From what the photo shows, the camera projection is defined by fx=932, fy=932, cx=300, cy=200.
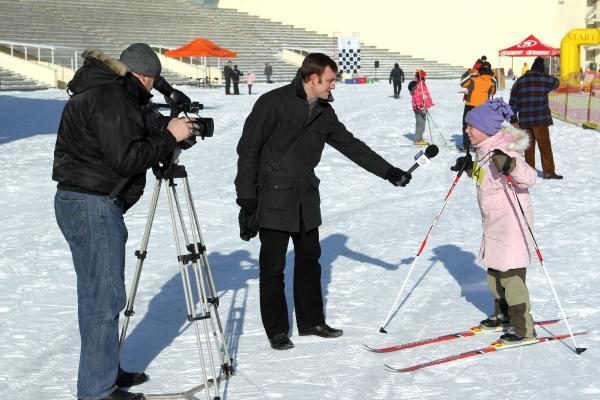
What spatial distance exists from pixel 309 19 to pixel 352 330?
2031 inches

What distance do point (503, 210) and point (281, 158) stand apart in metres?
1.30

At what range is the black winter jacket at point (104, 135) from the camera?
3.88 m

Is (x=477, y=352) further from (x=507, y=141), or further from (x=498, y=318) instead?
(x=507, y=141)

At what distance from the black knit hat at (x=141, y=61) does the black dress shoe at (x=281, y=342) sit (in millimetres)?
1886

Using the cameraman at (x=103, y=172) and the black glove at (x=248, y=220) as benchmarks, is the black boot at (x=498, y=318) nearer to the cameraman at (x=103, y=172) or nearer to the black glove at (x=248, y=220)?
the black glove at (x=248, y=220)

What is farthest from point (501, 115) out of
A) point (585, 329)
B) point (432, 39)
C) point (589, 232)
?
point (432, 39)

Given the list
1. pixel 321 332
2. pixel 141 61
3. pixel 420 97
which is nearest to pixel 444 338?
pixel 321 332

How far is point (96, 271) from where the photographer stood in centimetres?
407

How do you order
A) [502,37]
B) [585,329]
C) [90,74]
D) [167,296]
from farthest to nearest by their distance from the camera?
[502,37] < [167,296] < [585,329] < [90,74]

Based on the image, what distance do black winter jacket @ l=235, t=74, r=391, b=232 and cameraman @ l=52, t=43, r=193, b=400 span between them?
1.05 metres

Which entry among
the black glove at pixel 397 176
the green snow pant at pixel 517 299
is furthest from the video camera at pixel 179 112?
the green snow pant at pixel 517 299

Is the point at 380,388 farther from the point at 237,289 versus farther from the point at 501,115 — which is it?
the point at 237,289

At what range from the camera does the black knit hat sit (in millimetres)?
4074

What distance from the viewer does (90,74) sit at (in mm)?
3965
